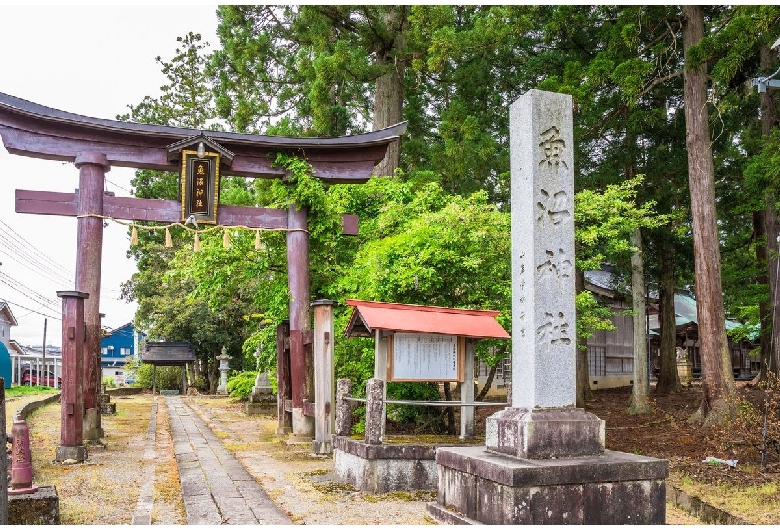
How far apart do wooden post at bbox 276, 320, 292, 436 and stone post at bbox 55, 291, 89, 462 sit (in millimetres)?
4522

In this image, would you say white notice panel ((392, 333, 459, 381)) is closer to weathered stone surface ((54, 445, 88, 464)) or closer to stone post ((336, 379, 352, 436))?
stone post ((336, 379, 352, 436))

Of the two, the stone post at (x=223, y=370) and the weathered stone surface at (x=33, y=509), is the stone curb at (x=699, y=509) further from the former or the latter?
the stone post at (x=223, y=370)

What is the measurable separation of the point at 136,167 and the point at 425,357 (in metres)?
7.14

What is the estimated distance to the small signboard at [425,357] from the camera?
9.70 meters

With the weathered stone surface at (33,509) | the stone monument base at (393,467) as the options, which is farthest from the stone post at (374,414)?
the weathered stone surface at (33,509)

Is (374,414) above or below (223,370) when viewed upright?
above

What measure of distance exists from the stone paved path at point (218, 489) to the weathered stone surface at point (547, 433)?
102 inches

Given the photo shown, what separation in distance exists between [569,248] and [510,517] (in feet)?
8.36

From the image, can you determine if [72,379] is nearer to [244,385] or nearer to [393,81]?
[393,81]

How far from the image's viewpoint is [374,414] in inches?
344

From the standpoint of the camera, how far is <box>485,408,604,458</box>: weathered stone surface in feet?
19.1

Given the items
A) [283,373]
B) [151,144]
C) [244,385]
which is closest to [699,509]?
[283,373]

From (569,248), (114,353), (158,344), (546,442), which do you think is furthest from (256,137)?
(114,353)

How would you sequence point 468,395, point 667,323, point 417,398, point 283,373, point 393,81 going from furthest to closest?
point 667,323 < point 393,81 < point 283,373 < point 417,398 < point 468,395
